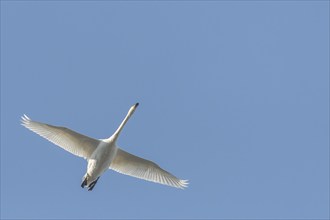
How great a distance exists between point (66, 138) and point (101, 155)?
2.17 meters

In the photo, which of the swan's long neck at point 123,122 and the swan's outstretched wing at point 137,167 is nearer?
the swan's long neck at point 123,122

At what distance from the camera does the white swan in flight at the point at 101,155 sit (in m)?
38.5

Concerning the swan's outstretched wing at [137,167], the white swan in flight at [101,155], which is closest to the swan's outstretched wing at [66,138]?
the white swan in flight at [101,155]

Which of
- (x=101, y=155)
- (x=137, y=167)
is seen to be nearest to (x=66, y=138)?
(x=101, y=155)

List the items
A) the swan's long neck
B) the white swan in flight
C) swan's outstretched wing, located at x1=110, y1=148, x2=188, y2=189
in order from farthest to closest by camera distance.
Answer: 1. swan's outstretched wing, located at x1=110, y1=148, x2=188, y2=189
2. the swan's long neck
3. the white swan in flight

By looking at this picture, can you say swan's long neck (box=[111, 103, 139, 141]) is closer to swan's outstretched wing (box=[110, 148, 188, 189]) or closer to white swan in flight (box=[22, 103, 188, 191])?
white swan in flight (box=[22, 103, 188, 191])

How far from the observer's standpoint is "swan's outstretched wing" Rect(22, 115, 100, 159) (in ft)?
A: 128

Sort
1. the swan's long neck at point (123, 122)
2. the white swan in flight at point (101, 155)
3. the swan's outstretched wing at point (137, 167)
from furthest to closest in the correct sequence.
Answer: the swan's outstretched wing at point (137, 167)
the swan's long neck at point (123, 122)
the white swan in flight at point (101, 155)

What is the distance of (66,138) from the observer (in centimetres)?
3953

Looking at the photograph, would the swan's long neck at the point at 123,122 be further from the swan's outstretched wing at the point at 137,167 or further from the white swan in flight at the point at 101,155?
the swan's outstretched wing at the point at 137,167

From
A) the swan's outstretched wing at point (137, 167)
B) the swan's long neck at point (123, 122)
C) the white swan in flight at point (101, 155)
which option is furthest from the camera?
the swan's outstretched wing at point (137, 167)

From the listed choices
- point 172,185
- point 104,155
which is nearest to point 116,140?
point 104,155

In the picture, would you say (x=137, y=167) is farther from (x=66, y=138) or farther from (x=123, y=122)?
(x=66, y=138)

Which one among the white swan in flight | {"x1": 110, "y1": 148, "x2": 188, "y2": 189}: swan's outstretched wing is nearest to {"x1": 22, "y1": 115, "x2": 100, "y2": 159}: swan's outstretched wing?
the white swan in flight
